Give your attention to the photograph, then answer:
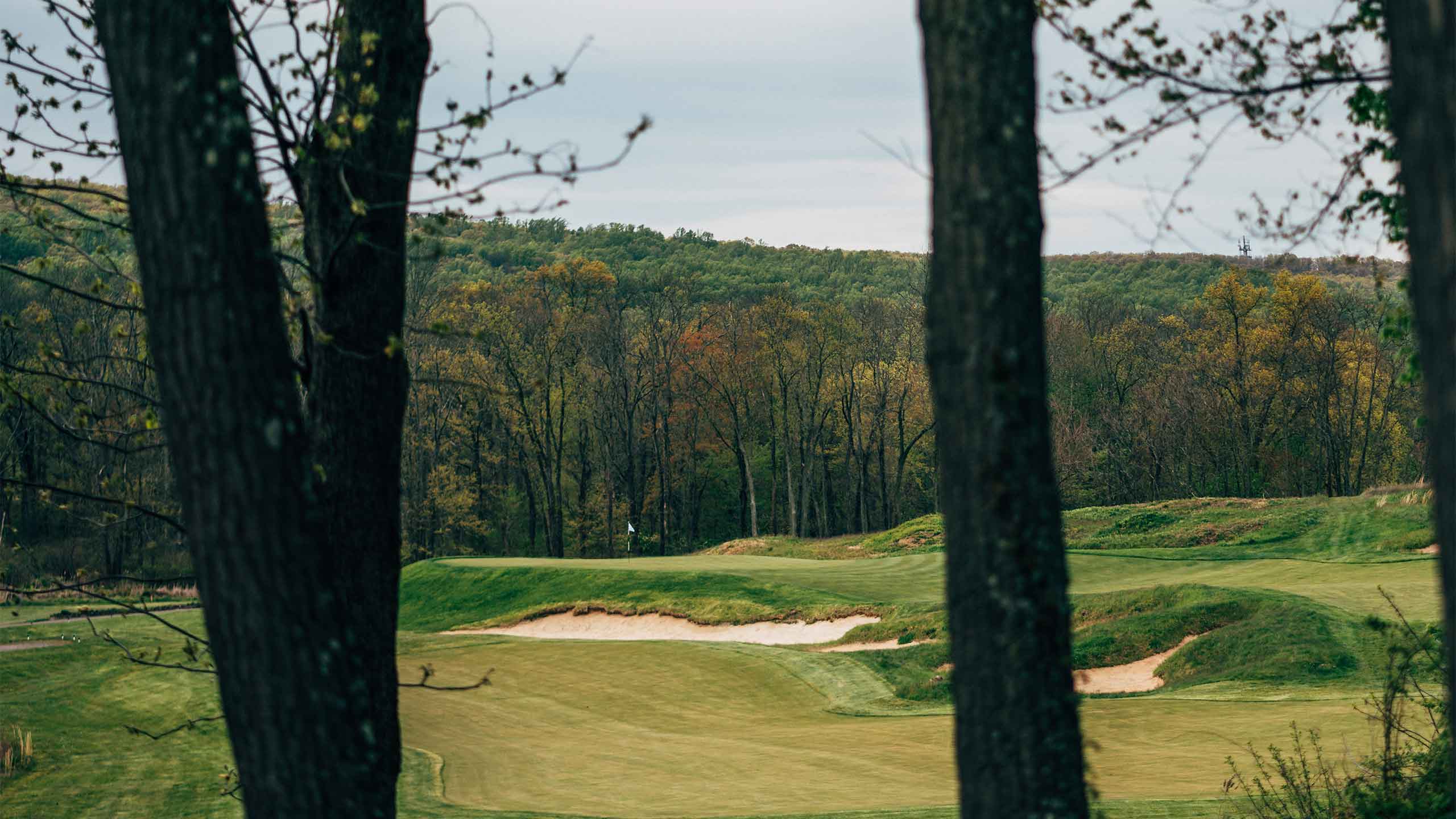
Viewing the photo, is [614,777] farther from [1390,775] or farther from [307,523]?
[307,523]

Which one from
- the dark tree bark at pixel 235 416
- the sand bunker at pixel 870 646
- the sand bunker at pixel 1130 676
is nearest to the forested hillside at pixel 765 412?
the sand bunker at pixel 870 646

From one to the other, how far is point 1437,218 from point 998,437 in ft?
3.37

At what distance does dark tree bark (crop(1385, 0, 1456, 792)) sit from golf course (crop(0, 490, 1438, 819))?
1590mm

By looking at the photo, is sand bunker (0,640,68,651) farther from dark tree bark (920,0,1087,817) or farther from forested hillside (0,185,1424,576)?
dark tree bark (920,0,1087,817)

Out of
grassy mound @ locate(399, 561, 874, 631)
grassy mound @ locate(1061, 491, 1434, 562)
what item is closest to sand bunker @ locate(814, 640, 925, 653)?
grassy mound @ locate(399, 561, 874, 631)

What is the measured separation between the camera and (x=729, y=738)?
44.3ft

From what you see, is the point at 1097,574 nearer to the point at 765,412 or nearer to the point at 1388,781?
the point at 1388,781

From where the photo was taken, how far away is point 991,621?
2816mm

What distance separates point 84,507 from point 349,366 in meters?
36.6

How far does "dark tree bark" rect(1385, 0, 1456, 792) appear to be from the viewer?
85.7 inches

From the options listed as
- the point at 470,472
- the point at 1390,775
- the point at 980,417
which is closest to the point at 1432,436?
the point at 980,417

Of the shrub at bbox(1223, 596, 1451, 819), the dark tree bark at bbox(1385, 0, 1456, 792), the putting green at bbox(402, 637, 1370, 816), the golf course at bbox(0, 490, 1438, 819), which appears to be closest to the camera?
the dark tree bark at bbox(1385, 0, 1456, 792)

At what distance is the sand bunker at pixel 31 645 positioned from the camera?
2038 centimetres

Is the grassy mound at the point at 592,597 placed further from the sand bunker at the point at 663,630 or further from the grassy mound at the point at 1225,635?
the grassy mound at the point at 1225,635
